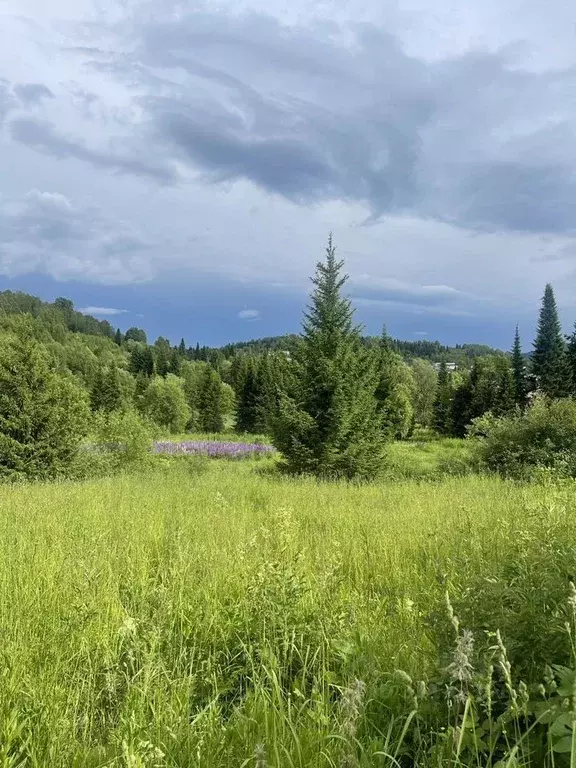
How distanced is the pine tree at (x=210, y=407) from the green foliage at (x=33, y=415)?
43.8 metres

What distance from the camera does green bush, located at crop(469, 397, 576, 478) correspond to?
1404 cm

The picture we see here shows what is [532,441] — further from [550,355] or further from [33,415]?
[550,355]

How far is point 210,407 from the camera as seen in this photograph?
59812 mm

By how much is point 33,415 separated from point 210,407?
1770 inches

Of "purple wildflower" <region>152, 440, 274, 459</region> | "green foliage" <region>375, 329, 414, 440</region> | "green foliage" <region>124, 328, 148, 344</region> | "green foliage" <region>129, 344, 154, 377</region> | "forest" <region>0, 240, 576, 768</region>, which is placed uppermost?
"green foliage" <region>124, 328, 148, 344</region>

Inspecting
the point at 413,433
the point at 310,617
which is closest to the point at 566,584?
the point at 310,617

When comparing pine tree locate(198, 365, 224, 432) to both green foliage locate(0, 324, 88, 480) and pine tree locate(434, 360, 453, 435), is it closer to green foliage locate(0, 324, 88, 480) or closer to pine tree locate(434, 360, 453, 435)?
pine tree locate(434, 360, 453, 435)

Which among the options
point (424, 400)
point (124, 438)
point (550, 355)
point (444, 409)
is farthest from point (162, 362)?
point (124, 438)

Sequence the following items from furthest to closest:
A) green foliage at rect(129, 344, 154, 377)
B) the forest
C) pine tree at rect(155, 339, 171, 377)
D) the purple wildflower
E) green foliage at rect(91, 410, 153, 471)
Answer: green foliage at rect(129, 344, 154, 377), pine tree at rect(155, 339, 171, 377), the purple wildflower, green foliage at rect(91, 410, 153, 471), the forest

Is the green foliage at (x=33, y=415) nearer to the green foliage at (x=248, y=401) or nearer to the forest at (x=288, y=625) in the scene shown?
the forest at (x=288, y=625)

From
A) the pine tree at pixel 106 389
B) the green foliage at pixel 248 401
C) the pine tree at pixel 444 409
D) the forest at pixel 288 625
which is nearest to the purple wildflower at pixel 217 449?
the forest at pixel 288 625

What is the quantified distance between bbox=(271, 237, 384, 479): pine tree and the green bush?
3592mm

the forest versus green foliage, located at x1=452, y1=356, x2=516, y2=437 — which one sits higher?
green foliage, located at x1=452, y1=356, x2=516, y2=437

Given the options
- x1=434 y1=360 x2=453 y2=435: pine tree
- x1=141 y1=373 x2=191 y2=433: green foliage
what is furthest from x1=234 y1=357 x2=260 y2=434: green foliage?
x1=434 y1=360 x2=453 y2=435: pine tree
